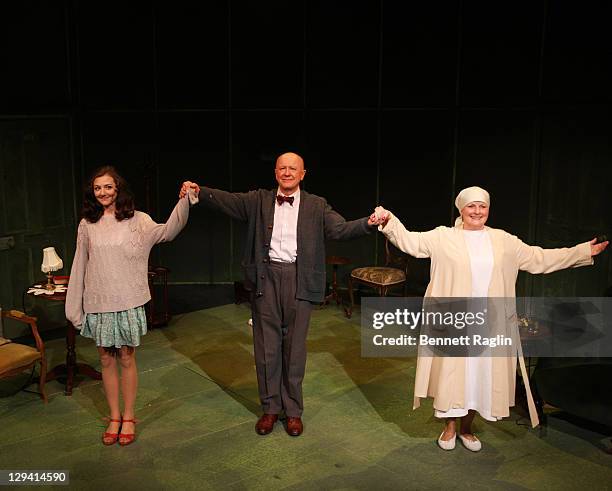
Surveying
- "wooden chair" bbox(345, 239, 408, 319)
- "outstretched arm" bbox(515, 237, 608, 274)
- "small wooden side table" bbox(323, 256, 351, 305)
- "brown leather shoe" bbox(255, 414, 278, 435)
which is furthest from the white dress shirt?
"small wooden side table" bbox(323, 256, 351, 305)

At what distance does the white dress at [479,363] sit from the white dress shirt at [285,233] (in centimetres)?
99

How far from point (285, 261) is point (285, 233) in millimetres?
165

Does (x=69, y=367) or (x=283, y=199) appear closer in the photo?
(x=283, y=199)

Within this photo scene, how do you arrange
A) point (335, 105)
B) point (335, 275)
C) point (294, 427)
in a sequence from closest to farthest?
point (294, 427) < point (335, 275) < point (335, 105)

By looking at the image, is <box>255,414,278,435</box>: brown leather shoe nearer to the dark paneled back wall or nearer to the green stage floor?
the green stage floor

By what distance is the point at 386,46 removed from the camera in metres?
7.60

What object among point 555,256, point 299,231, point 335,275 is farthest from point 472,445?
point 335,275

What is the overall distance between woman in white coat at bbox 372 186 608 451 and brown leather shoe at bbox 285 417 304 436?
0.81m

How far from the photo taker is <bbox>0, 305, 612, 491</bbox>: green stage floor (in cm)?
415

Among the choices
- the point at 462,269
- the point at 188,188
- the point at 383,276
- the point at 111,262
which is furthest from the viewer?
the point at 383,276

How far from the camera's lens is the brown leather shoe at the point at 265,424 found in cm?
468

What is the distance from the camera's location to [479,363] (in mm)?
4344

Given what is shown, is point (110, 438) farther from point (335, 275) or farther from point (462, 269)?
point (335, 275)

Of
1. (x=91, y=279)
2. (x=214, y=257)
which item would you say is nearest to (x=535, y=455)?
(x=91, y=279)
